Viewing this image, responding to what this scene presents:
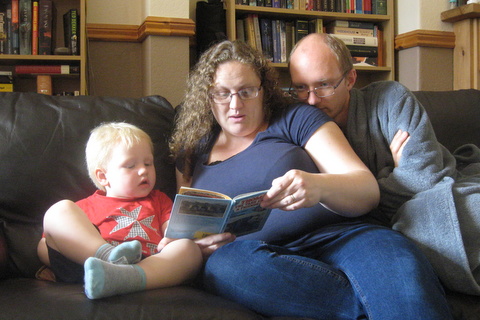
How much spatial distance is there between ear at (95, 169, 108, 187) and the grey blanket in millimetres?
763

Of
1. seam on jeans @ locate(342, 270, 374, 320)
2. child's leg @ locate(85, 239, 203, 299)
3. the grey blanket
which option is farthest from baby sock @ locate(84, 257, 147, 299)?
the grey blanket

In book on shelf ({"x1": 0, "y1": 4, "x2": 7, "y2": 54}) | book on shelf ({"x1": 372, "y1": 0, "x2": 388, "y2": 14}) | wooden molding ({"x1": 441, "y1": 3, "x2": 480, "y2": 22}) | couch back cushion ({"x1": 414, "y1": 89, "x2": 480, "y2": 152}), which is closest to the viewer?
couch back cushion ({"x1": 414, "y1": 89, "x2": 480, "y2": 152})

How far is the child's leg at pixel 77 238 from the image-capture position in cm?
112

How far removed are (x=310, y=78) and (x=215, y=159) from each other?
398mm

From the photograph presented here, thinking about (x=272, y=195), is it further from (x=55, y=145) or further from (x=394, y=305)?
(x=55, y=145)

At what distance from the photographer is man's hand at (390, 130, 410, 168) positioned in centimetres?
138

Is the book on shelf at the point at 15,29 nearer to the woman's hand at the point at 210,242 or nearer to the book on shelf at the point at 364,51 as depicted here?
the woman's hand at the point at 210,242

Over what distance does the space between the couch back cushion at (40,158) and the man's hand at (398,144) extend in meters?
0.73

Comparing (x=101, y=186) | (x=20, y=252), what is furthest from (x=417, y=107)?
(x=20, y=252)

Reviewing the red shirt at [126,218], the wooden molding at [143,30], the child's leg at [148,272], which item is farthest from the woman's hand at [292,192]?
the wooden molding at [143,30]

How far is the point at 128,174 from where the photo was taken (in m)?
1.36

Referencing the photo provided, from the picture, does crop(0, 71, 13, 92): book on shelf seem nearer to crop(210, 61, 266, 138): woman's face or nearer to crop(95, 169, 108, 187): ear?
crop(95, 169, 108, 187): ear

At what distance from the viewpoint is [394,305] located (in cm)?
97

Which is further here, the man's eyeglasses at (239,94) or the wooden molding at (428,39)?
the wooden molding at (428,39)
